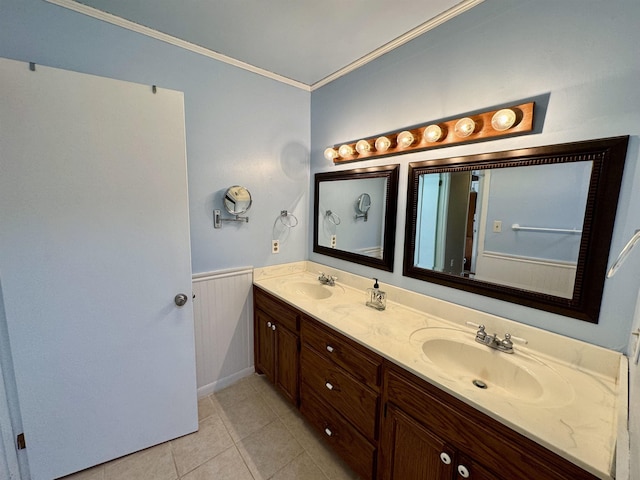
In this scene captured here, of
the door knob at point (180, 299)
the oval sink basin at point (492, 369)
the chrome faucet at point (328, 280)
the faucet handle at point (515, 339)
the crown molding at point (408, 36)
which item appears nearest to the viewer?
the oval sink basin at point (492, 369)

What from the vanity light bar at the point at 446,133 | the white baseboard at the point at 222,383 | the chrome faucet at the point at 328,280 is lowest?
the white baseboard at the point at 222,383

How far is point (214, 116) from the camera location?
1939 mm

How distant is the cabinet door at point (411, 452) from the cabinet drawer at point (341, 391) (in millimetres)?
91

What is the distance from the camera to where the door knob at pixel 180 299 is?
A: 5.18 ft

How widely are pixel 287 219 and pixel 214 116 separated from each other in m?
0.99

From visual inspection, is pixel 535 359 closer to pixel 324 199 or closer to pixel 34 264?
pixel 324 199

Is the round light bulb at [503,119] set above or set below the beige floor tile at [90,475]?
above

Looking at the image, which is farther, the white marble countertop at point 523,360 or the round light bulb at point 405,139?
the round light bulb at point 405,139

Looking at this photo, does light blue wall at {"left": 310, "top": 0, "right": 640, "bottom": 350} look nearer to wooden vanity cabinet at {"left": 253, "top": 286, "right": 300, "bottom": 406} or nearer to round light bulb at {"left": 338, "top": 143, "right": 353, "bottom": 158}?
round light bulb at {"left": 338, "top": 143, "right": 353, "bottom": 158}

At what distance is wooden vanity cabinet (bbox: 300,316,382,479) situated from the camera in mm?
1288

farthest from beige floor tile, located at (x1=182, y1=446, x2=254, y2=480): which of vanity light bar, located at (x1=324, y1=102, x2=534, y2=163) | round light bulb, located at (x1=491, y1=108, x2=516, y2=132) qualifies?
round light bulb, located at (x1=491, y1=108, x2=516, y2=132)

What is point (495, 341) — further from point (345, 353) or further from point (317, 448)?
point (317, 448)

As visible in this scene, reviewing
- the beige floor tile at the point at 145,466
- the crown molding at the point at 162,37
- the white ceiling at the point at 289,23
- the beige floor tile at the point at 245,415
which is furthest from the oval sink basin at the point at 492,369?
the crown molding at the point at 162,37

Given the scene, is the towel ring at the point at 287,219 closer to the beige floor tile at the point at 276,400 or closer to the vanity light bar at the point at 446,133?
the vanity light bar at the point at 446,133
